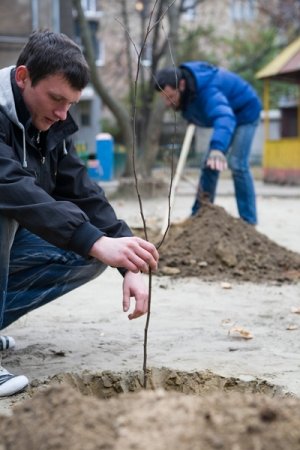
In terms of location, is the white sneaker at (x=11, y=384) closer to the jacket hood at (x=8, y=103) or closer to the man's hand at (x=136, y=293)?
the man's hand at (x=136, y=293)

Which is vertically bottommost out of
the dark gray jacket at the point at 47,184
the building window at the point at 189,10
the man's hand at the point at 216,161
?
the man's hand at the point at 216,161

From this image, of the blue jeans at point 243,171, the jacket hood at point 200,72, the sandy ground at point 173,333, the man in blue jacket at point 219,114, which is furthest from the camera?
the blue jeans at point 243,171

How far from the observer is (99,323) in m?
4.20

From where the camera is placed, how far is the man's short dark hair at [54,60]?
8.89ft

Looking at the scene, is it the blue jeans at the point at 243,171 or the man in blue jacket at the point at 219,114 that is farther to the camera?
the blue jeans at the point at 243,171

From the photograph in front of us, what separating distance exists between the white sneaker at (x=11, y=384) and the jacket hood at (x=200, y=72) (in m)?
4.69

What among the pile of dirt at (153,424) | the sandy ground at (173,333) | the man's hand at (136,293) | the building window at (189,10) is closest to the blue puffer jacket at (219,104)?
the sandy ground at (173,333)

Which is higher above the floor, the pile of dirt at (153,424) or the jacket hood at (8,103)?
the jacket hood at (8,103)

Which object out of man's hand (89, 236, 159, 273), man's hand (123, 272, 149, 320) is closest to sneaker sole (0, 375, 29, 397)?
man's hand (123, 272, 149, 320)

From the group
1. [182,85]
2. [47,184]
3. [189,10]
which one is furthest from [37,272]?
[189,10]

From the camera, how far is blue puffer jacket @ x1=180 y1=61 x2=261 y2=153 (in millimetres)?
6973

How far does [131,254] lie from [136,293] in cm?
28

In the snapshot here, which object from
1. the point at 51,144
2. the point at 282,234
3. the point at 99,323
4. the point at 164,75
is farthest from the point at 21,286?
the point at 282,234

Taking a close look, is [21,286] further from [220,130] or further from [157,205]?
[157,205]
